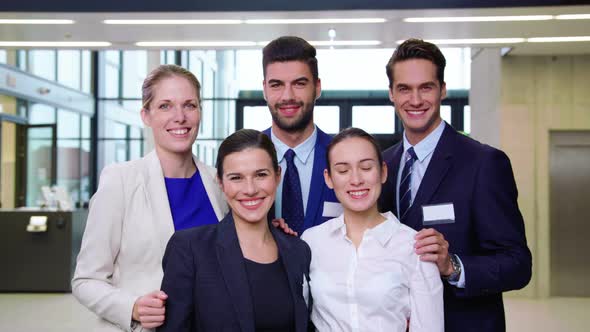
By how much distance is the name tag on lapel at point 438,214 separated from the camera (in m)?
2.58

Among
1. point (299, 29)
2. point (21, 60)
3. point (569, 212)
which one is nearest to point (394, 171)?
point (299, 29)

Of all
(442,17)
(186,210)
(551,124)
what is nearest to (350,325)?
(186,210)

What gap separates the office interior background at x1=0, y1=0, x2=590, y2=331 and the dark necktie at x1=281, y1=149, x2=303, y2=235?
1453 millimetres

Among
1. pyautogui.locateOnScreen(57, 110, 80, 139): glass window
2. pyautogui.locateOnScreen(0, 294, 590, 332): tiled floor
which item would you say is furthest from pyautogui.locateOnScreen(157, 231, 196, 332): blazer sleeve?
pyautogui.locateOnScreen(57, 110, 80, 139): glass window

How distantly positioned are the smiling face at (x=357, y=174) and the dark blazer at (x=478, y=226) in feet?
0.97

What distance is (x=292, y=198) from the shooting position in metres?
2.92

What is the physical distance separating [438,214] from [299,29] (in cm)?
541

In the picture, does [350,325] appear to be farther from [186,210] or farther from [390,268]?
[186,210]

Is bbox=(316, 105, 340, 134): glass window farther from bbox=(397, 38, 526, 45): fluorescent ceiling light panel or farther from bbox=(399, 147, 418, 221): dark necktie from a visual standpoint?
bbox=(399, 147, 418, 221): dark necktie

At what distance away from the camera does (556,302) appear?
10.0 metres

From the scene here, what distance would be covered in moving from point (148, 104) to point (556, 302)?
30.1 ft

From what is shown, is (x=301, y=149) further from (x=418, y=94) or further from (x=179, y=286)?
(x=179, y=286)

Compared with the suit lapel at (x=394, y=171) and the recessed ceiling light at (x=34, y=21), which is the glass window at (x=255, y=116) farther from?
the suit lapel at (x=394, y=171)

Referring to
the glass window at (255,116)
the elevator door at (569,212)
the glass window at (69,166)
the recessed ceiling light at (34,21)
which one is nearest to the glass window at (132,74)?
the glass window at (69,166)
